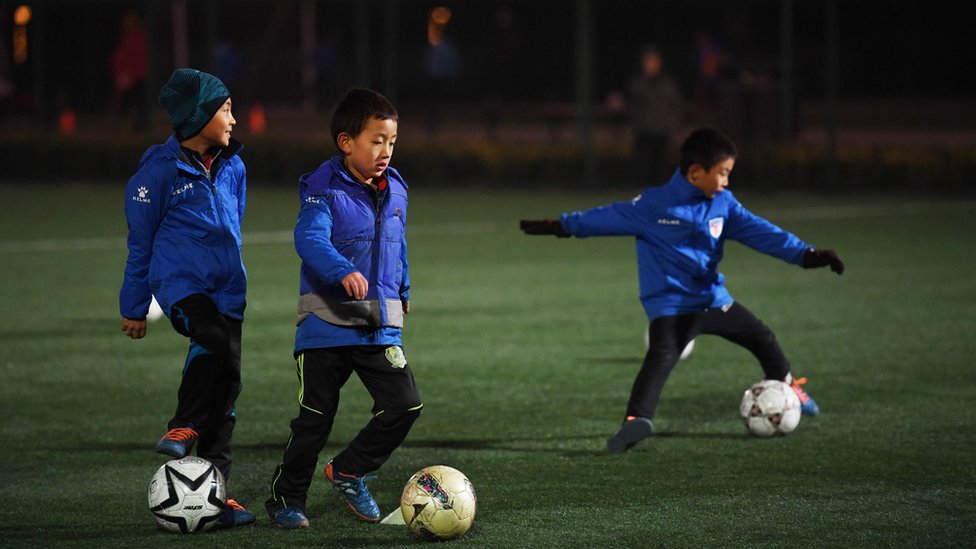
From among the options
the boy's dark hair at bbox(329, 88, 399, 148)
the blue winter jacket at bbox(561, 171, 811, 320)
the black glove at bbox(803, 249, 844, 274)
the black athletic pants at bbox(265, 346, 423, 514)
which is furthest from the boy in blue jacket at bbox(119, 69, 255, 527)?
the black glove at bbox(803, 249, 844, 274)

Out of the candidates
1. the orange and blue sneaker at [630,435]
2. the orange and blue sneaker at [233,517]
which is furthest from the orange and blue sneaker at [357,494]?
the orange and blue sneaker at [630,435]

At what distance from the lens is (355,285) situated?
5047 millimetres

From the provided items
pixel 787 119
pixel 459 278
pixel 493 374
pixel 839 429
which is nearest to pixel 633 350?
→ pixel 493 374

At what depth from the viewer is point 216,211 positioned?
5555mm

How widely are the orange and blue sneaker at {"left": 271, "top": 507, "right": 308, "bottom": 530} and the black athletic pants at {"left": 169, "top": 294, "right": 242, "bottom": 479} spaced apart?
0.45 m

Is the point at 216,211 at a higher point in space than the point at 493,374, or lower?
higher

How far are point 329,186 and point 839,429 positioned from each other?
10.2 feet

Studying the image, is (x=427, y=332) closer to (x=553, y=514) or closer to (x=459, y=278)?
(x=459, y=278)

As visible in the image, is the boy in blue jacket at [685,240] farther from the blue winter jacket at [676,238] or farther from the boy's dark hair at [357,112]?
the boy's dark hair at [357,112]

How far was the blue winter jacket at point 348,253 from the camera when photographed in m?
5.30

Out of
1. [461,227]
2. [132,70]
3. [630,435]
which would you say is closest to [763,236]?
[630,435]

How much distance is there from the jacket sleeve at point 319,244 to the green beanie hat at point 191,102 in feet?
1.83

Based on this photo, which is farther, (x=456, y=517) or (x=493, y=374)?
(x=493, y=374)

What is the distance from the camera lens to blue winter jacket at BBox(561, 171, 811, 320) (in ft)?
23.0
